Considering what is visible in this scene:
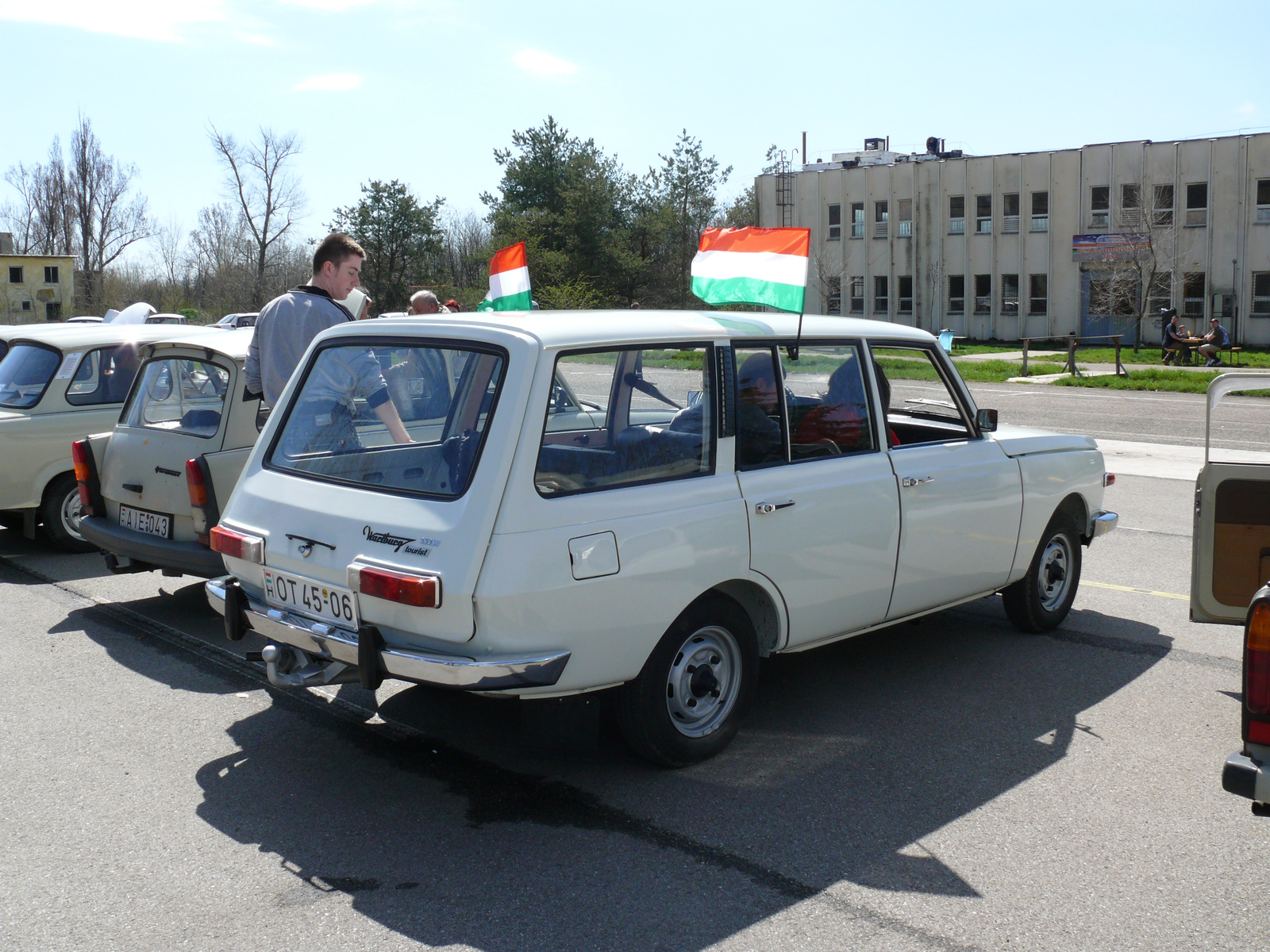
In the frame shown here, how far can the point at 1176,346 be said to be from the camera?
3309cm

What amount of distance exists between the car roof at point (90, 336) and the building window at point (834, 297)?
48233 millimetres

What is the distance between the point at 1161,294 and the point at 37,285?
72.5 metres

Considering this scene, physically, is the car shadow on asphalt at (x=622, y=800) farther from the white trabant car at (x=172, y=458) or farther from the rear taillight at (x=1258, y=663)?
the white trabant car at (x=172, y=458)

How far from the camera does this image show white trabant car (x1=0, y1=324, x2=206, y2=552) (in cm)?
→ 828

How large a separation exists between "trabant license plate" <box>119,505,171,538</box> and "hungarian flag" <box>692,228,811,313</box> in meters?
3.20

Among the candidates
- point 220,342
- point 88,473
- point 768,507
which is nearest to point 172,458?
point 88,473

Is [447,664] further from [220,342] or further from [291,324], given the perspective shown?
[220,342]

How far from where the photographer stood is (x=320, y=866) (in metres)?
3.67

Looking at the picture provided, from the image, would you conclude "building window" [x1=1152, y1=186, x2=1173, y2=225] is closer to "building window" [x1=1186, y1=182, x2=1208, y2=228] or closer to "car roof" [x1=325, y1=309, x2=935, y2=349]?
"building window" [x1=1186, y1=182, x2=1208, y2=228]

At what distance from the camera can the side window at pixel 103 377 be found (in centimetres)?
863

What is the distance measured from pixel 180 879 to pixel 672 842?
5.14 feet

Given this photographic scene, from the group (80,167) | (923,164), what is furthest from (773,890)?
(80,167)

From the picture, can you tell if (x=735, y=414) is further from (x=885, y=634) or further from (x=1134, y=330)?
(x=1134, y=330)

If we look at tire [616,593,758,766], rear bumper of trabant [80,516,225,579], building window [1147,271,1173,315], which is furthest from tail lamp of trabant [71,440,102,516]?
building window [1147,271,1173,315]
